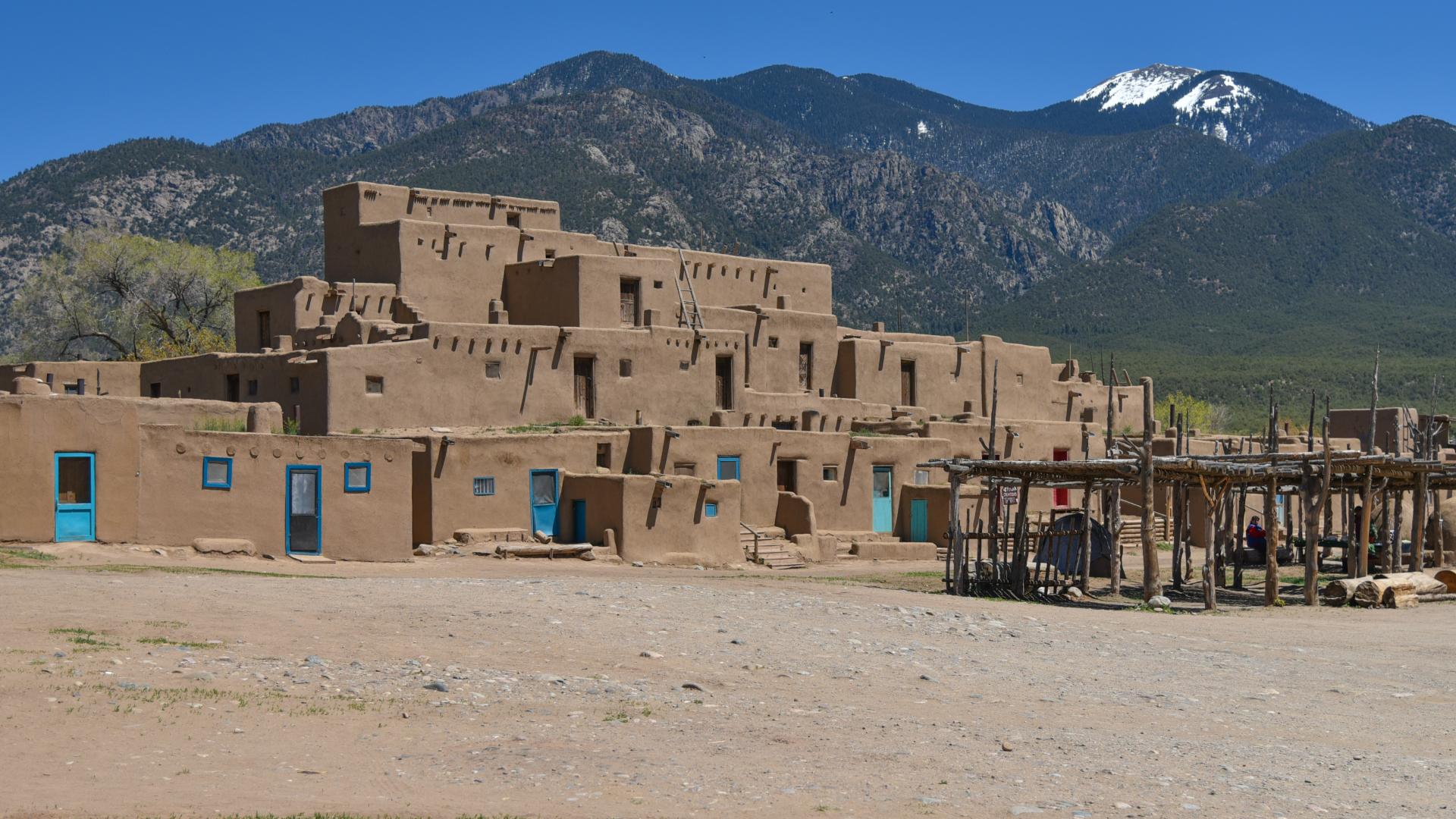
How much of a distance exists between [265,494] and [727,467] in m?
10.6

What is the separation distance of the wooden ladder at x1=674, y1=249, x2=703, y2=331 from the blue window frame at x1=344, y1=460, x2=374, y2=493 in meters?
12.0

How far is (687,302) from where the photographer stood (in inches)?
1486

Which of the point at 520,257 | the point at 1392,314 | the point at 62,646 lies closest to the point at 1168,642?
the point at 62,646

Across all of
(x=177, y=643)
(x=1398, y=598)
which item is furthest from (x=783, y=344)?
(x=177, y=643)

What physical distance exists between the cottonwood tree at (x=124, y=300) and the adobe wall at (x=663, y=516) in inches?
1005

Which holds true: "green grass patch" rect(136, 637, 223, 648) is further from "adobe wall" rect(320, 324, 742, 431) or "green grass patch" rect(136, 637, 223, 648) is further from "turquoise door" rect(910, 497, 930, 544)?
"turquoise door" rect(910, 497, 930, 544)

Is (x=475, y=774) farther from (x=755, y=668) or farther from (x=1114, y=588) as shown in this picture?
(x=1114, y=588)

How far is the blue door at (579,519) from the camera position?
2880 cm

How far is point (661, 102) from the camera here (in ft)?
425

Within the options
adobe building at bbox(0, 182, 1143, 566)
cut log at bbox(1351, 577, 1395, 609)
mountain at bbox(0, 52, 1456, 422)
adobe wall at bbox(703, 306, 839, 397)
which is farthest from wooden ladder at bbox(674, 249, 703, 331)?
mountain at bbox(0, 52, 1456, 422)

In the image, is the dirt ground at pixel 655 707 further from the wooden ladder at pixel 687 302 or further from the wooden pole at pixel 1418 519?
the wooden ladder at pixel 687 302

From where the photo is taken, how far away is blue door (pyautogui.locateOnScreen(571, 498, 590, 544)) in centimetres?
2880

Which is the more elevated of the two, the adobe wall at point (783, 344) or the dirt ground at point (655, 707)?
the adobe wall at point (783, 344)

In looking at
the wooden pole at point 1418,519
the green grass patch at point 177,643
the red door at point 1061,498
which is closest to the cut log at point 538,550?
the red door at point 1061,498
